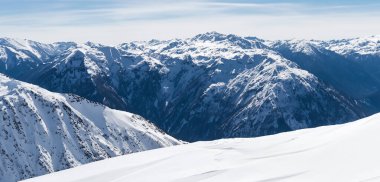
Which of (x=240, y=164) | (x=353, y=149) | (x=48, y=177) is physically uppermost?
(x=353, y=149)

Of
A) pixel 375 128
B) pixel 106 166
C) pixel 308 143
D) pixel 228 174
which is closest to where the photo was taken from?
pixel 228 174

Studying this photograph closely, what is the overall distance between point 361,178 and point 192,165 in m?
10.5

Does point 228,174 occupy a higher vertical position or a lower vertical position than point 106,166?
higher

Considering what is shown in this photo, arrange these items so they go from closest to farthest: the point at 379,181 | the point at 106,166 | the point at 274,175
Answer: the point at 379,181
the point at 274,175
the point at 106,166

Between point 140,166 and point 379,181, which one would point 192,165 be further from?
point 379,181

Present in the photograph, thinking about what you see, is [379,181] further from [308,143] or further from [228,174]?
[308,143]

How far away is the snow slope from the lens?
73.3 ft

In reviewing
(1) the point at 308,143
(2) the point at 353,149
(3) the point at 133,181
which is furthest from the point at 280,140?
(3) the point at 133,181

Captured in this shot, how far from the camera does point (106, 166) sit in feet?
102

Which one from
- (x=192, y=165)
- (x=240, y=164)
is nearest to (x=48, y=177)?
(x=192, y=165)

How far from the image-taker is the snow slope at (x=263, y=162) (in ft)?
73.3

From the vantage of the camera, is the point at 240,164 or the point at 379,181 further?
the point at 240,164

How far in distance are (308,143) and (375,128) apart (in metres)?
3.88

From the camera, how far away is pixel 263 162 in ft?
85.5
